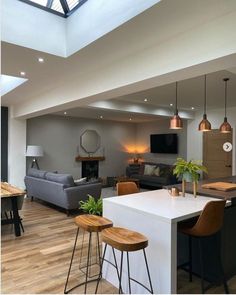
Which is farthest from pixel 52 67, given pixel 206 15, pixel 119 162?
pixel 119 162

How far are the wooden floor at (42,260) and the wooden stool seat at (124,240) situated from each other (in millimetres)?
795

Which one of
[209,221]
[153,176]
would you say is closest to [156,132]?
[153,176]

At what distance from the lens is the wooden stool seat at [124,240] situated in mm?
1880

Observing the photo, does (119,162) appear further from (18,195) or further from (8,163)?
(18,195)

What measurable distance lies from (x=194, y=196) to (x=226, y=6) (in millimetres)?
1990

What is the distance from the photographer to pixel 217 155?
8.05m

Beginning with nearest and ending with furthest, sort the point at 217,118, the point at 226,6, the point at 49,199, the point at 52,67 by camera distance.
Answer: the point at 226,6 < the point at 52,67 < the point at 49,199 < the point at 217,118

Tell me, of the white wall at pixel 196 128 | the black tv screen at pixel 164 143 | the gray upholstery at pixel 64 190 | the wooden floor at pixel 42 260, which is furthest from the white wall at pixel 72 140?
the wooden floor at pixel 42 260

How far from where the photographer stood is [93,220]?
2.47m

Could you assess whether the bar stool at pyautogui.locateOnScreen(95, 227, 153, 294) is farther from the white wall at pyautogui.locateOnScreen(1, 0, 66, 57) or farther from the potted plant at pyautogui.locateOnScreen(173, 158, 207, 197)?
the white wall at pyautogui.locateOnScreen(1, 0, 66, 57)

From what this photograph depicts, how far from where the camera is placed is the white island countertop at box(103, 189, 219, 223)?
216 cm

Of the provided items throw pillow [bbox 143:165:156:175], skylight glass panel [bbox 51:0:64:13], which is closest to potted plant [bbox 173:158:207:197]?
skylight glass panel [bbox 51:0:64:13]

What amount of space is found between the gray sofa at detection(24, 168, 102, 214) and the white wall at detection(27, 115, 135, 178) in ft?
8.02

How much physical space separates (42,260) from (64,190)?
6.47 ft
